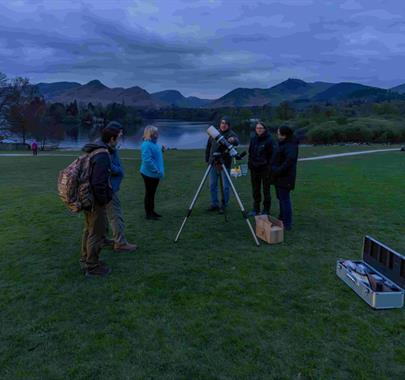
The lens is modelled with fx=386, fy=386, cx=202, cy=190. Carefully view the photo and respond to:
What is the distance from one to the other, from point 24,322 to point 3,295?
862 millimetres

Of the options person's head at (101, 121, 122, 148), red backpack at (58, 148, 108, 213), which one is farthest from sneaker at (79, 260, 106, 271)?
person's head at (101, 121, 122, 148)

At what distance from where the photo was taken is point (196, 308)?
4371 millimetres

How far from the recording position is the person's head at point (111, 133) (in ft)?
17.2

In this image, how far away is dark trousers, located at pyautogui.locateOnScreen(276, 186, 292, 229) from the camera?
282 inches

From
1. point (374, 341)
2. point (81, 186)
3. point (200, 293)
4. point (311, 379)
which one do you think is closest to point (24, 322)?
point (81, 186)

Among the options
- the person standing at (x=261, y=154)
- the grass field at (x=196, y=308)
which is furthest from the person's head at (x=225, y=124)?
the grass field at (x=196, y=308)

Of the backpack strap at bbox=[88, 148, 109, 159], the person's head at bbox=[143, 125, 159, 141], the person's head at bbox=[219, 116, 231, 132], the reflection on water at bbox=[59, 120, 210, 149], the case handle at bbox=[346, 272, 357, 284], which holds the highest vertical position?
the person's head at bbox=[219, 116, 231, 132]

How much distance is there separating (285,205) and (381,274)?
2.44 m

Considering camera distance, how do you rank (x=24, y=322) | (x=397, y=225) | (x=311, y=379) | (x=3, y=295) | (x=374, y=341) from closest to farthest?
(x=311, y=379) → (x=374, y=341) → (x=24, y=322) → (x=3, y=295) → (x=397, y=225)

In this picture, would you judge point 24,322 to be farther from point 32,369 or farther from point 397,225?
point 397,225

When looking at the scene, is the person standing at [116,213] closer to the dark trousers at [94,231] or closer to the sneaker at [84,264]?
the sneaker at [84,264]

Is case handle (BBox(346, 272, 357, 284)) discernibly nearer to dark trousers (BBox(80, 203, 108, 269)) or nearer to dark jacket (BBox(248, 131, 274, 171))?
dark trousers (BBox(80, 203, 108, 269))

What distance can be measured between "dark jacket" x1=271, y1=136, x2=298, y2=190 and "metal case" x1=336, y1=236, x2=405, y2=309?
5.95ft

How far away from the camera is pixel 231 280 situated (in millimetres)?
5133
